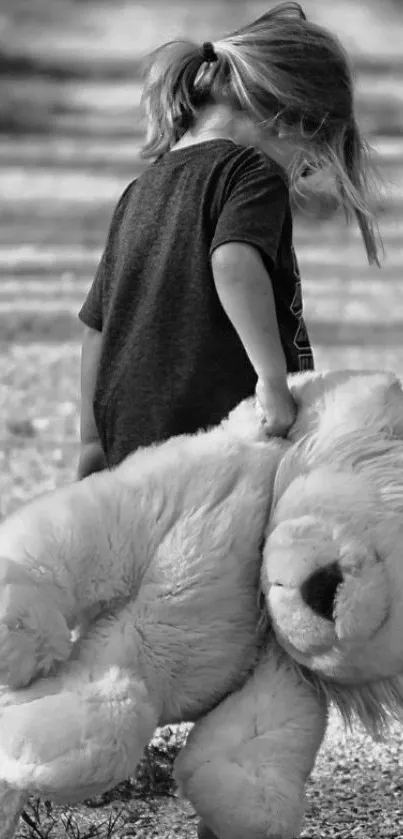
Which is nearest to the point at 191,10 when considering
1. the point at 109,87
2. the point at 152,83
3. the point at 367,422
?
the point at 109,87

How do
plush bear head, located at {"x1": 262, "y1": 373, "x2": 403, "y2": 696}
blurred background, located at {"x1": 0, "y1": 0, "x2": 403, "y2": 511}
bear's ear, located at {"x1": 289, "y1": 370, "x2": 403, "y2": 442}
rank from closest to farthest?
plush bear head, located at {"x1": 262, "y1": 373, "x2": 403, "y2": 696} < bear's ear, located at {"x1": 289, "y1": 370, "x2": 403, "y2": 442} < blurred background, located at {"x1": 0, "y1": 0, "x2": 403, "y2": 511}

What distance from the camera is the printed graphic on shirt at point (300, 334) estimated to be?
6.69 ft

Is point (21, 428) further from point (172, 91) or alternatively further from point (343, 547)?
point (343, 547)

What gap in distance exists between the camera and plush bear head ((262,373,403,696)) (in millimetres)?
1593

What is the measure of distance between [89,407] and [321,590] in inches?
31.1

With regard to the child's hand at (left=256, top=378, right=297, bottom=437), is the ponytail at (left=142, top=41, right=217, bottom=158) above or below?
above

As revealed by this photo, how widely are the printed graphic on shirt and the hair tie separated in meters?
0.36

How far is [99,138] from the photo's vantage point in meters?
7.65

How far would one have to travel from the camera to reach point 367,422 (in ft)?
5.66

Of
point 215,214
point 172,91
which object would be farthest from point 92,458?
point 172,91

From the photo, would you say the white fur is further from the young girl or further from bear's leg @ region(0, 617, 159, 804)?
the young girl

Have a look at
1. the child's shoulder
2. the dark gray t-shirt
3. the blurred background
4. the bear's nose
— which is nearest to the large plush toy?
the bear's nose

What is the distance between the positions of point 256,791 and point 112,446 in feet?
2.45

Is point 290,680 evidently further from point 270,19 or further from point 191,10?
point 191,10
